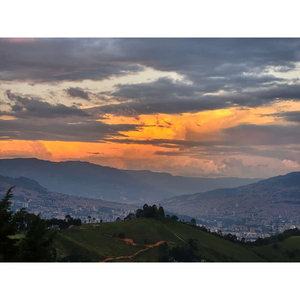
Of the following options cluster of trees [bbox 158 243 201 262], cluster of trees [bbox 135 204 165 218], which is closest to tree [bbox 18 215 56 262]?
cluster of trees [bbox 158 243 201 262]

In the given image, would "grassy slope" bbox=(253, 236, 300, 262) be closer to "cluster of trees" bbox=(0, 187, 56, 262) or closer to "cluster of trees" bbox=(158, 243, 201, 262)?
"cluster of trees" bbox=(158, 243, 201, 262)

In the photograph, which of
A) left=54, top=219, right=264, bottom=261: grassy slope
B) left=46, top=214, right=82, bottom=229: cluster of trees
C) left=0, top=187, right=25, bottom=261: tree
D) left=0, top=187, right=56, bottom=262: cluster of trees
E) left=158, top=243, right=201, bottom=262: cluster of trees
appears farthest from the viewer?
left=46, top=214, right=82, bottom=229: cluster of trees

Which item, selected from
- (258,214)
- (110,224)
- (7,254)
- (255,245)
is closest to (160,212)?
(110,224)

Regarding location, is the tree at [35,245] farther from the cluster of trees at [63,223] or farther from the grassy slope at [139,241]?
the cluster of trees at [63,223]

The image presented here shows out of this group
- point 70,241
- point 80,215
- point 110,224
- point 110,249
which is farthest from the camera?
point 80,215

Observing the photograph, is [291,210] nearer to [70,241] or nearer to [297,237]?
[297,237]

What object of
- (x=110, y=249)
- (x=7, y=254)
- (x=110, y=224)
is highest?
(x=110, y=224)

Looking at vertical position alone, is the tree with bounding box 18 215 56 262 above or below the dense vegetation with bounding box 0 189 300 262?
below

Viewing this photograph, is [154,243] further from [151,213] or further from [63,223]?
[151,213]
